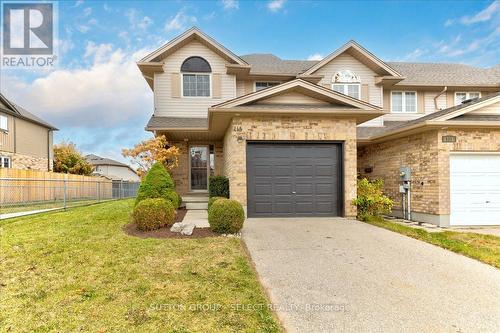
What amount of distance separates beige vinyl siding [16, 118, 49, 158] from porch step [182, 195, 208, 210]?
16222 mm

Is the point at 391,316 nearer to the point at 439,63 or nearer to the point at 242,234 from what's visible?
the point at 242,234

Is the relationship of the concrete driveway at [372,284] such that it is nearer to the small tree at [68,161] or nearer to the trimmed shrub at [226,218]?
the trimmed shrub at [226,218]

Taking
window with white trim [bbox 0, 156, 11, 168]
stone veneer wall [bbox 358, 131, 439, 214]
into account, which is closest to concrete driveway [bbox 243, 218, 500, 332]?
stone veneer wall [bbox 358, 131, 439, 214]

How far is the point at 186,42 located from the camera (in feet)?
47.2

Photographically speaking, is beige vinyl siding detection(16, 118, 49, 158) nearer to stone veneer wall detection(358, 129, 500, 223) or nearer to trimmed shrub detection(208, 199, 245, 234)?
trimmed shrub detection(208, 199, 245, 234)

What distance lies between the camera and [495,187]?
9.59 metres

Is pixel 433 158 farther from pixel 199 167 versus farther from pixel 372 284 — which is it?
pixel 199 167

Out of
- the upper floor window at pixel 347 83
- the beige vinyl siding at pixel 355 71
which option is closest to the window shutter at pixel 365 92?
the beige vinyl siding at pixel 355 71

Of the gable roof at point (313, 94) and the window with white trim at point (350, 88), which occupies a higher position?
the window with white trim at point (350, 88)

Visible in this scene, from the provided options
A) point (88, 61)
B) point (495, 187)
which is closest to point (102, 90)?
point (88, 61)

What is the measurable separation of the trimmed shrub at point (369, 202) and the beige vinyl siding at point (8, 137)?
22434mm

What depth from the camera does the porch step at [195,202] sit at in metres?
12.5

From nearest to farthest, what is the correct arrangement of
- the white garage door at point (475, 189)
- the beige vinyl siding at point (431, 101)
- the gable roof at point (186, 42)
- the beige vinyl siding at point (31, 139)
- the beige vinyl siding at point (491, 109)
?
the white garage door at point (475, 189)
the beige vinyl siding at point (491, 109)
the gable roof at point (186, 42)
the beige vinyl siding at point (431, 101)
the beige vinyl siding at point (31, 139)

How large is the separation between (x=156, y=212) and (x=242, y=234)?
2.39m
